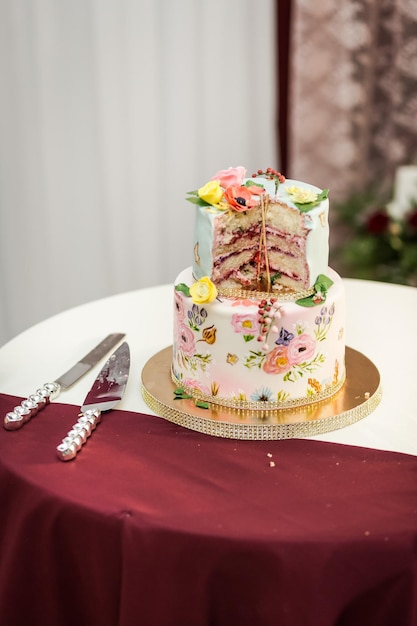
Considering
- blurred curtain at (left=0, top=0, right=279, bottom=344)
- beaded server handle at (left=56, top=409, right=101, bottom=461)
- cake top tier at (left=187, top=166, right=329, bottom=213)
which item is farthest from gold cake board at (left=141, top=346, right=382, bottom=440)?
blurred curtain at (left=0, top=0, right=279, bottom=344)

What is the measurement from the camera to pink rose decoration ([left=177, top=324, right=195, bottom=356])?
4.75ft

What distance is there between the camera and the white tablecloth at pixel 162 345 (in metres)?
1.41

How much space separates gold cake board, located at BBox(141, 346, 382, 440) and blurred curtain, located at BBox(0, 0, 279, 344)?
175cm

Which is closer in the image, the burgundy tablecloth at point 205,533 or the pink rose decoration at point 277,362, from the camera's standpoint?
the burgundy tablecloth at point 205,533

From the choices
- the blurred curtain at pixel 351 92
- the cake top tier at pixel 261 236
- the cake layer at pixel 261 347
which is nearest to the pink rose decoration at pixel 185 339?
the cake layer at pixel 261 347

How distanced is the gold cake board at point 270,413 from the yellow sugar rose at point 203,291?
0.21 metres

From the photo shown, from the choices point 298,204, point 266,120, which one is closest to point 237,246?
point 298,204

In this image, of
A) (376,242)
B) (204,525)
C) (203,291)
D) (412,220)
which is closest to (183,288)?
(203,291)

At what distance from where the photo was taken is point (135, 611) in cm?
115

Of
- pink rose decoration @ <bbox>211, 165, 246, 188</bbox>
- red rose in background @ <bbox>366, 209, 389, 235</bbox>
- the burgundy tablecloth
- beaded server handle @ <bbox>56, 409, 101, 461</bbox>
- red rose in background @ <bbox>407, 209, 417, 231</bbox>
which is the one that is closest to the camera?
the burgundy tablecloth

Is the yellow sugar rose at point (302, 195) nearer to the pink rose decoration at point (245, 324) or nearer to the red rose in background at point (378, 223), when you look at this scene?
the pink rose decoration at point (245, 324)

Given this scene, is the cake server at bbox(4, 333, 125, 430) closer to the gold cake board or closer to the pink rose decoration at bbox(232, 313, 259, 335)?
the gold cake board

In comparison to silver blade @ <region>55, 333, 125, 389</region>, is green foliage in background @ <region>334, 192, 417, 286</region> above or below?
below

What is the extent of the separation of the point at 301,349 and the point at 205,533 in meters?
0.44
